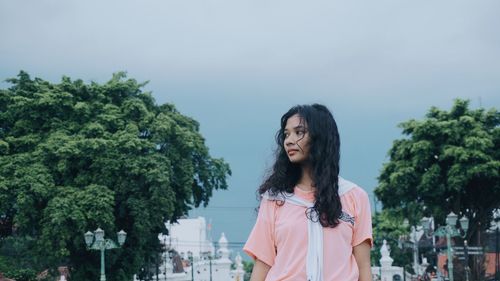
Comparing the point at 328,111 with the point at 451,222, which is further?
the point at 451,222

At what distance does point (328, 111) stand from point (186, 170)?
2575 centimetres

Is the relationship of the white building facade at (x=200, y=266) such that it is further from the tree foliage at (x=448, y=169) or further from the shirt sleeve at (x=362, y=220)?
the shirt sleeve at (x=362, y=220)

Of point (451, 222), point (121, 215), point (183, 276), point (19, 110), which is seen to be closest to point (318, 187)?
point (451, 222)

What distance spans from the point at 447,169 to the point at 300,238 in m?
27.7

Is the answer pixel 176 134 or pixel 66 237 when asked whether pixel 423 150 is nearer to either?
pixel 176 134

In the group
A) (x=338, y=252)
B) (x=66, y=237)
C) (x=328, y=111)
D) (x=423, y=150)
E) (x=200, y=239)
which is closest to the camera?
(x=338, y=252)

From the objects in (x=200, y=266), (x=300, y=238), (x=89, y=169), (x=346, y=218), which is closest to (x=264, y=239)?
(x=300, y=238)

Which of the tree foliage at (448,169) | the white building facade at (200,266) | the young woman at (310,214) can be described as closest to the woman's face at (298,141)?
the young woman at (310,214)

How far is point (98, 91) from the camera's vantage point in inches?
1177

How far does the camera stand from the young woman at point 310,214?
9.29 ft

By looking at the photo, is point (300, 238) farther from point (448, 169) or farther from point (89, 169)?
point (448, 169)

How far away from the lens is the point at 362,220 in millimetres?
2918

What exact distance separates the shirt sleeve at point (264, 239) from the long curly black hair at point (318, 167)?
0.08 meters

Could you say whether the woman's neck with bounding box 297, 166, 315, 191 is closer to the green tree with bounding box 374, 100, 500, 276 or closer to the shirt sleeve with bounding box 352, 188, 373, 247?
the shirt sleeve with bounding box 352, 188, 373, 247
